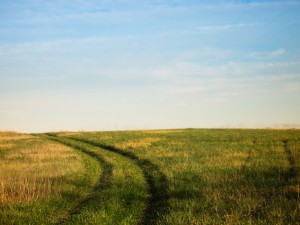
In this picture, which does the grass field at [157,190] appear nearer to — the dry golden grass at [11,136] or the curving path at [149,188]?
the curving path at [149,188]

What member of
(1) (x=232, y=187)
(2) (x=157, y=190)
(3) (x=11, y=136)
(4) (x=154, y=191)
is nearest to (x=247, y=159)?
(1) (x=232, y=187)

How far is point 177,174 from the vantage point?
64.4 ft

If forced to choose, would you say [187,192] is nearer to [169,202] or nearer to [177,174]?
[169,202]

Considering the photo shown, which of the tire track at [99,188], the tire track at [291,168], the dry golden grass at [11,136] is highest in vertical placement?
the dry golden grass at [11,136]

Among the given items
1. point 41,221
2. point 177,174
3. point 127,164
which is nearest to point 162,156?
point 127,164

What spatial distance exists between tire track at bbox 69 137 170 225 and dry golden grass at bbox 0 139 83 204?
168 inches

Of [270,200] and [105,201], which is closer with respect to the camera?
[270,200]

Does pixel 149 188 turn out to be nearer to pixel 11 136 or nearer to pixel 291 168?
pixel 291 168

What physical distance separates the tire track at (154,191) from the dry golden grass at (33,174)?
4.26m

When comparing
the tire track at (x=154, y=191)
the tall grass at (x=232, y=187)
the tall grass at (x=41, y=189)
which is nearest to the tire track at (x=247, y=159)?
the tall grass at (x=232, y=187)

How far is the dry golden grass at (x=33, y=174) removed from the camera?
51.0 feet

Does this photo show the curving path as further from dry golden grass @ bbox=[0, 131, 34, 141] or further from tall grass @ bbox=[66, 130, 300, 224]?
dry golden grass @ bbox=[0, 131, 34, 141]

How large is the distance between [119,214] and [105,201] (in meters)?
1.67

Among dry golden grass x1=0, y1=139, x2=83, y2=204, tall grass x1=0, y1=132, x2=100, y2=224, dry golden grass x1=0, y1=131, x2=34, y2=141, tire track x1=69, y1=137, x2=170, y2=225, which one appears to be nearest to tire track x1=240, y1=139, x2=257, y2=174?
tire track x1=69, y1=137, x2=170, y2=225
